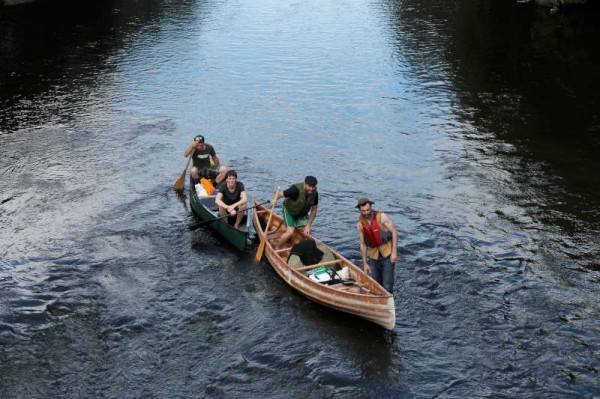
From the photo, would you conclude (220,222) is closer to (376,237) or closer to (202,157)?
(202,157)

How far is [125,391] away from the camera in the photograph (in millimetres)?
14469

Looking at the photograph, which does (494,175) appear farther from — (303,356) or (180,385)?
(180,385)

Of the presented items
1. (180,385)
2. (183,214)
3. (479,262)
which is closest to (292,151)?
(183,214)

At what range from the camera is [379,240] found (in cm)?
1554

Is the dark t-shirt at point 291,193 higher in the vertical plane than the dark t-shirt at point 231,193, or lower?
higher

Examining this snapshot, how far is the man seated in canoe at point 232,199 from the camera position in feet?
66.3

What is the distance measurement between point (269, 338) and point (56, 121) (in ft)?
70.4

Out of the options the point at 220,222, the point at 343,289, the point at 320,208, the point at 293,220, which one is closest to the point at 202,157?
the point at 220,222

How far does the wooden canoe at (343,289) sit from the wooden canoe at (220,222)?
36.9 inches

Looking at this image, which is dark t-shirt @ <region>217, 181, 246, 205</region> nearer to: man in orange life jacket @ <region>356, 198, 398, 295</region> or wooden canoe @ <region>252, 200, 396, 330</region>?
wooden canoe @ <region>252, 200, 396, 330</region>

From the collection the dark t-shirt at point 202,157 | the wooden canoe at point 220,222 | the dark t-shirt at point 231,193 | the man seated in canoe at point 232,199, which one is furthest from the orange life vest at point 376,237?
the dark t-shirt at point 202,157

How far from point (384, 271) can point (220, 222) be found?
21.5 ft

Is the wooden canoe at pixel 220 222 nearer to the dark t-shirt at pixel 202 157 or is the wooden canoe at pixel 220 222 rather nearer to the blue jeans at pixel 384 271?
the dark t-shirt at pixel 202 157

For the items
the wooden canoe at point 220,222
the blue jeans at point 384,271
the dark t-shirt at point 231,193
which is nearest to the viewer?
the blue jeans at point 384,271
